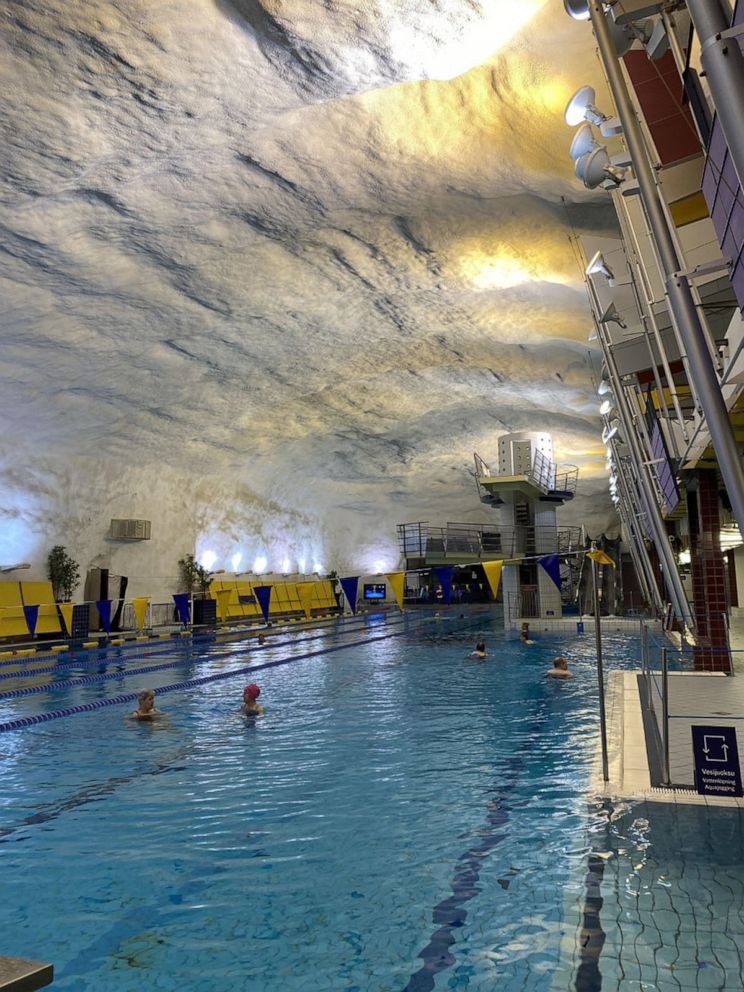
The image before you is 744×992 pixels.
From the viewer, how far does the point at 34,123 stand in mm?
7969

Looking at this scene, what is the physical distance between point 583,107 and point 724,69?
3.78 metres

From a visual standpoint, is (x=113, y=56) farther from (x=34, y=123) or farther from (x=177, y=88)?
(x=34, y=123)

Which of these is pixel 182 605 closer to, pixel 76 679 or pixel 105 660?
pixel 105 660

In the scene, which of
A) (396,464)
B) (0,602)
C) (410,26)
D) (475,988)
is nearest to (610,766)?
(475,988)

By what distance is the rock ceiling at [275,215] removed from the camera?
7246 millimetres

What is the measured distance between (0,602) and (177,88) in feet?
38.4

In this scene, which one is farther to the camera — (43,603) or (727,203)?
(43,603)

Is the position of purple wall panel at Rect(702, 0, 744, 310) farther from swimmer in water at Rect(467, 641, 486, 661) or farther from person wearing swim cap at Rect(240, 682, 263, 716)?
swimmer in water at Rect(467, 641, 486, 661)

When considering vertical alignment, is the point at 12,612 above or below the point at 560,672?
above

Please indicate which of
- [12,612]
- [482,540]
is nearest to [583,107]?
[12,612]

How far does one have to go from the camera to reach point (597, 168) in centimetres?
534

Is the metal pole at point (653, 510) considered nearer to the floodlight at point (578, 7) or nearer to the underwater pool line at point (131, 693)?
the floodlight at point (578, 7)

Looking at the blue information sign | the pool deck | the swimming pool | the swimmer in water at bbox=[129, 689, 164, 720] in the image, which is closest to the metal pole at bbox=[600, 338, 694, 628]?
the pool deck

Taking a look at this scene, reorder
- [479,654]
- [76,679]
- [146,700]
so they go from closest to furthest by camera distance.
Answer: [146,700], [76,679], [479,654]
